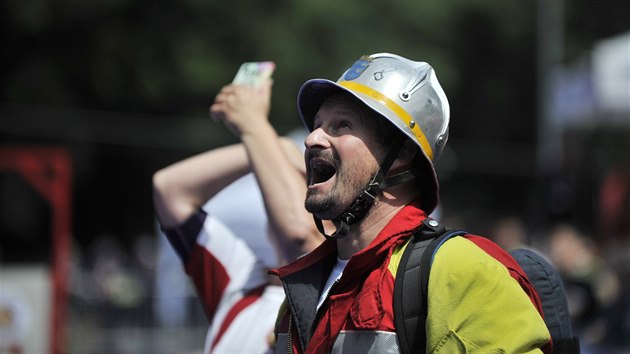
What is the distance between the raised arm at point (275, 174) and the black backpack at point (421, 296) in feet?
3.11

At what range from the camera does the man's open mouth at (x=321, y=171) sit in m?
2.90

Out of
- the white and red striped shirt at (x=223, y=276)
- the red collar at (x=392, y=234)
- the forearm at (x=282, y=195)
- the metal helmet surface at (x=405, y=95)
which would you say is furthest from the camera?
the white and red striped shirt at (x=223, y=276)

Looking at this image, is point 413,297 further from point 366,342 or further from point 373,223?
→ point 373,223

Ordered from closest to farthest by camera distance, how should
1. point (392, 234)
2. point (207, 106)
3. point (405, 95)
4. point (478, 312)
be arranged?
point (478, 312) → point (392, 234) → point (405, 95) → point (207, 106)

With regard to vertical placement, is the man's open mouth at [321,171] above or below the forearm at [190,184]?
above

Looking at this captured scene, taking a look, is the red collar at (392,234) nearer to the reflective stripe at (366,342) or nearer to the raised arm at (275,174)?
the reflective stripe at (366,342)

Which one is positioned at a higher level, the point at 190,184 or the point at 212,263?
the point at 190,184

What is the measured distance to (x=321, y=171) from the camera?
2.94 m

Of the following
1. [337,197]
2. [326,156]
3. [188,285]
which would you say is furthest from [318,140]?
[188,285]

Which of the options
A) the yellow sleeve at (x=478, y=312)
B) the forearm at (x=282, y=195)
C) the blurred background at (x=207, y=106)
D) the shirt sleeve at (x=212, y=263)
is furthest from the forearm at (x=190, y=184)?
the blurred background at (x=207, y=106)

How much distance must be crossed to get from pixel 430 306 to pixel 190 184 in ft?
5.91

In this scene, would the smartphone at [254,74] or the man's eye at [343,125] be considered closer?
the man's eye at [343,125]

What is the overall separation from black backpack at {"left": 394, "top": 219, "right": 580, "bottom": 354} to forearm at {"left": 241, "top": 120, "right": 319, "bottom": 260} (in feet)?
3.08

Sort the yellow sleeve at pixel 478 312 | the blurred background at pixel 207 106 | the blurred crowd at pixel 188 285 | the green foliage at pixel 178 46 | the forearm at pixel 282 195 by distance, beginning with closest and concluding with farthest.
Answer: the yellow sleeve at pixel 478 312
the forearm at pixel 282 195
the blurred crowd at pixel 188 285
the blurred background at pixel 207 106
the green foliage at pixel 178 46
